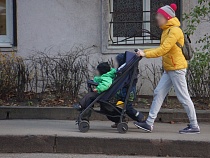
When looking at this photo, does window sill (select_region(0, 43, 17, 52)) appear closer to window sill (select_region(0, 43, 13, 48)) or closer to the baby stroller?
window sill (select_region(0, 43, 13, 48))

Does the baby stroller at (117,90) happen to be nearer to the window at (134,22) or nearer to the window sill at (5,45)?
the window at (134,22)

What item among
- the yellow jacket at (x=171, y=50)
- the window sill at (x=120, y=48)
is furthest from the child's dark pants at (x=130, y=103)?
the window sill at (x=120, y=48)

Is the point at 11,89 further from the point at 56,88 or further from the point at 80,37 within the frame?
the point at 80,37

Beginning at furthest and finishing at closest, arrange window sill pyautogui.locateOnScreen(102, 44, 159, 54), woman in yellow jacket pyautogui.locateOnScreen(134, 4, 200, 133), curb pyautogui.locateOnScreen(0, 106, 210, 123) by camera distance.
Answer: window sill pyautogui.locateOnScreen(102, 44, 159, 54) < curb pyautogui.locateOnScreen(0, 106, 210, 123) < woman in yellow jacket pyautogui.locateOnScreen(134, 4, 200, 133)

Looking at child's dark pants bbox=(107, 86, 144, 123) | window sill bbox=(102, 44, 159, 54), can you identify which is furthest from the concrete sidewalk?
window sill bbox=(102, 44, 159, 54)

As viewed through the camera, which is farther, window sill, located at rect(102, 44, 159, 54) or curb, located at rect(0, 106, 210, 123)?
window sill, located at rect(102, 44, 159, 54)

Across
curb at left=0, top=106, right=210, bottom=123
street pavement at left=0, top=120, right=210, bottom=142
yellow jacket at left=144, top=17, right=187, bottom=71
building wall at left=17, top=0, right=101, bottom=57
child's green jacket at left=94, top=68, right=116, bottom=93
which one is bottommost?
street pavement at left=0, top=120, right=210, bottom=142

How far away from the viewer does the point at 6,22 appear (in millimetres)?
10703

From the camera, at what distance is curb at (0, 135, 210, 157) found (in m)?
6.99

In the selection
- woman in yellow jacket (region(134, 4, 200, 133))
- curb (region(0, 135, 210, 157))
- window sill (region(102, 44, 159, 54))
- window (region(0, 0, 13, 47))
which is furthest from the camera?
window (region(0, 0, 13, 47))

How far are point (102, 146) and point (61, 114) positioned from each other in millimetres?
2044

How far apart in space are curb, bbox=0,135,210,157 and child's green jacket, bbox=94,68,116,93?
727 mm

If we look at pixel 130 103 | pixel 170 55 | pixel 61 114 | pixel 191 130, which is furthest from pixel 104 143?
pixel 61 114

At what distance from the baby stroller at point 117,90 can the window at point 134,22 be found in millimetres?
3047
